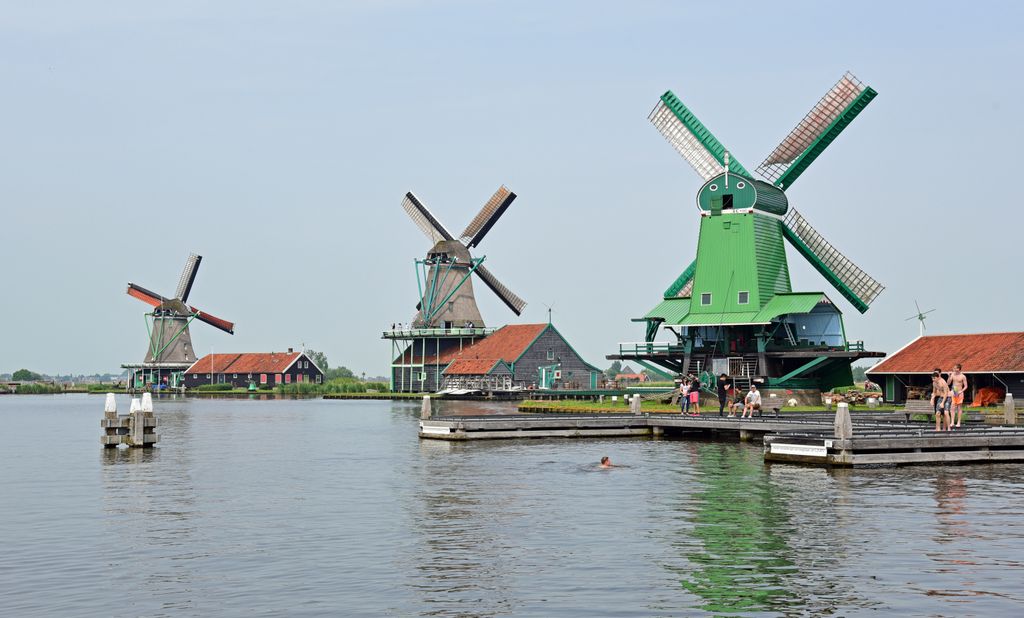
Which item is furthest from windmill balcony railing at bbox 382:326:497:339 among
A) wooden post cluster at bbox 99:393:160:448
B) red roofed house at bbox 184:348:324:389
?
wooden post cluster at bbox 99:393:160:448

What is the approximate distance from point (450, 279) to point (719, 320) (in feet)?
161

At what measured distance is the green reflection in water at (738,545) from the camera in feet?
53.8

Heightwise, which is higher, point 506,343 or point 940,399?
point 506,343

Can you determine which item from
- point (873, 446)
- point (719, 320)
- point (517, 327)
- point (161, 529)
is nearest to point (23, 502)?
point (161, 529)

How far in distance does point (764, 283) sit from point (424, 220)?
5295cm

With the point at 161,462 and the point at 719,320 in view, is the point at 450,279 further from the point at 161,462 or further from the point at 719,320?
the point at 161,462

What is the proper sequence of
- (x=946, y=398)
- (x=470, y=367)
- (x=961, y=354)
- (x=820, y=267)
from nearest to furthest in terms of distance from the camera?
(x=946, y=398) → (x=961, y=354) → (x=820, y=267) → (x=470, y=367)

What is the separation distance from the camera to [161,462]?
38.3 metres

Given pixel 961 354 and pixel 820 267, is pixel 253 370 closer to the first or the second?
pixel 820 267

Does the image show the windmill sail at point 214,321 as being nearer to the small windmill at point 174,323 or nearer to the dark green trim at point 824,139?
the small windmill at point 174,323

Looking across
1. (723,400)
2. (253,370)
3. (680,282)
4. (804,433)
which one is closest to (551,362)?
(680,282)

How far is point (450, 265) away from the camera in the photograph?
107 metres

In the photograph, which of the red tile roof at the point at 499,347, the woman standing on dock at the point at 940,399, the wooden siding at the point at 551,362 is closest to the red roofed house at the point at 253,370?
the red tile roof at the point at 499,347

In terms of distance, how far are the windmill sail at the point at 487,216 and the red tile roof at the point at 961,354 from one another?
5196 centimetres
